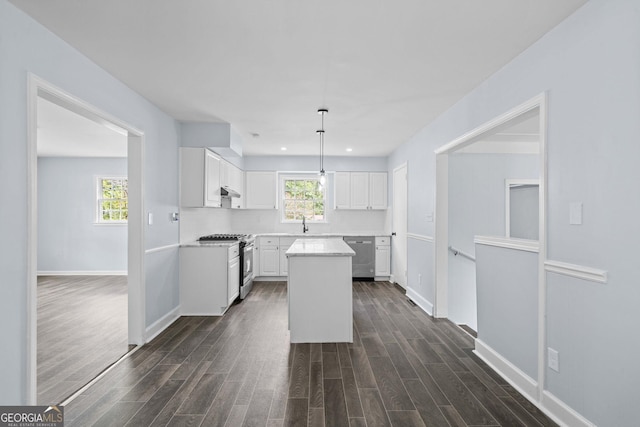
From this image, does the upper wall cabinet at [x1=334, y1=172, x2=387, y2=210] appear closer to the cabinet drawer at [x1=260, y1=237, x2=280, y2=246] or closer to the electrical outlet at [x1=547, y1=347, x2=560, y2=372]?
the cabinet drawer at [x1=260, y1=237, x2=280, y2=246]

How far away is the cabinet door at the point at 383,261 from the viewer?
281 inches

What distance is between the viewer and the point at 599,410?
1.99 metres

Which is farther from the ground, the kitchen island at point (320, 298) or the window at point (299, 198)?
the window at point (299, 198)

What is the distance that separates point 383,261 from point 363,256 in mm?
429

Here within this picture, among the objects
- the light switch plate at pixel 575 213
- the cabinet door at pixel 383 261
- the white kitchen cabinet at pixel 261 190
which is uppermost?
the white kitchen cabinet at pixel 261 190

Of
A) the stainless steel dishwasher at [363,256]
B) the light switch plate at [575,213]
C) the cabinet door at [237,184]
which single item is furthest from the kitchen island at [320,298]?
the stainless steel dishwasher at [363,256]

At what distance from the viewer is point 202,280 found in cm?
472

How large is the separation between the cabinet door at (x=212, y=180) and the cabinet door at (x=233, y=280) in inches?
35.8

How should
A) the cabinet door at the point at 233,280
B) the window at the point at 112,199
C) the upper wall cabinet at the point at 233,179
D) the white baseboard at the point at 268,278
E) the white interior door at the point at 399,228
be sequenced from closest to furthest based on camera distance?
the cabinet door at the point at 233,280, the upper wall cabinet at the point at 233,179, the white interior door at the point at 399,228, the white baseboard at the point at 268,278, the window at the point at 112,199

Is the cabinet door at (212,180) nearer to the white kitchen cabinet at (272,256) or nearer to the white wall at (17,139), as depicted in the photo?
the white kitchen cabinet at (272,256)

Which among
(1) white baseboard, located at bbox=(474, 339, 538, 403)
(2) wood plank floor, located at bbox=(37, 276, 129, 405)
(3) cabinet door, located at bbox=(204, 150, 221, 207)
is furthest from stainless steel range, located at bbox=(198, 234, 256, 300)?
(1) white baseboard, located at bbox=(474, 339, 538, 403)

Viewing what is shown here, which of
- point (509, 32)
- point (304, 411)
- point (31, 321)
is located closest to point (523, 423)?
point (304, 411)

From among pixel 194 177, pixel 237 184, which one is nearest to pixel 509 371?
pixel 194 177

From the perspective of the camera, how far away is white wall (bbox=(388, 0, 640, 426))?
1.80 m
